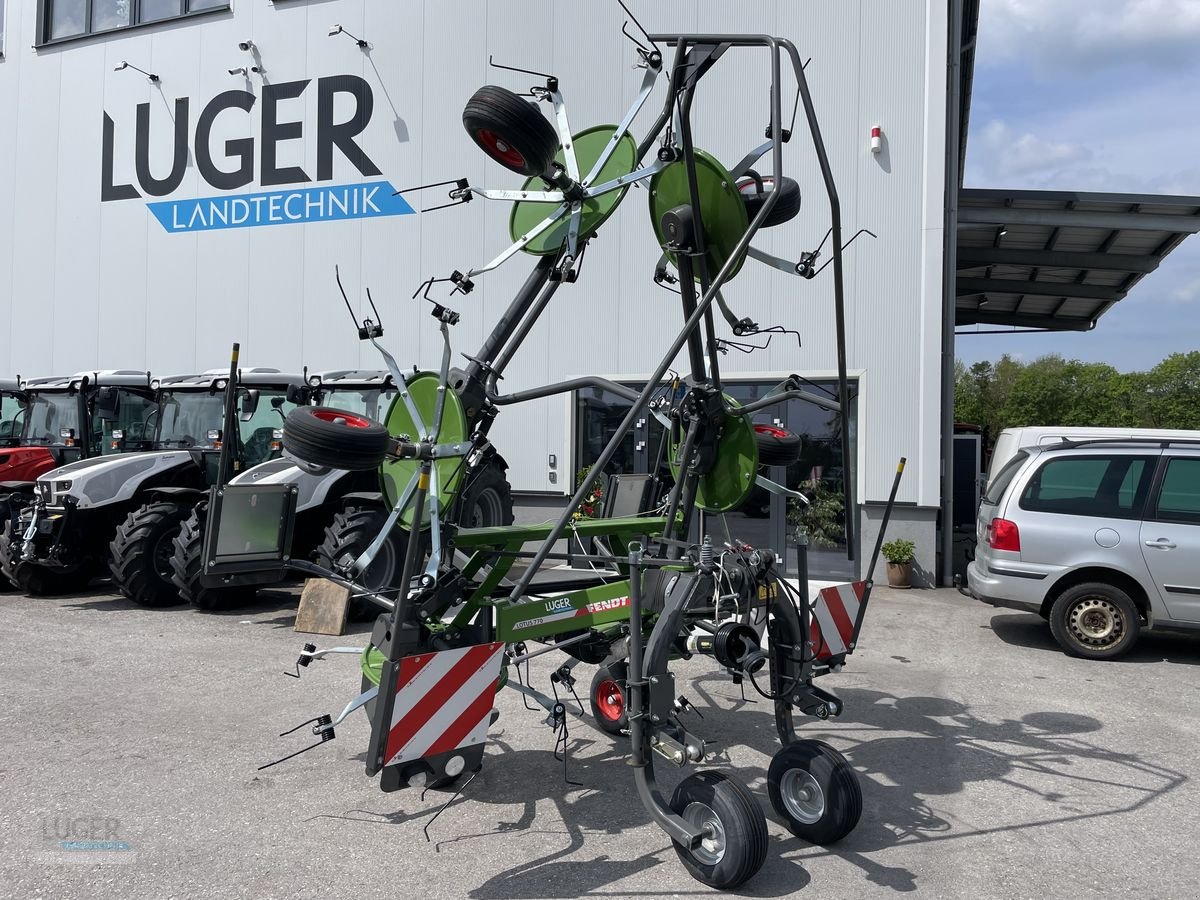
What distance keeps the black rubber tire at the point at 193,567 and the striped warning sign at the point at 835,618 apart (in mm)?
6120

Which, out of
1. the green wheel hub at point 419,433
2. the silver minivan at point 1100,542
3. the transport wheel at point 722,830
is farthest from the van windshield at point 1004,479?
Result: the green wheel hub at point 419,433

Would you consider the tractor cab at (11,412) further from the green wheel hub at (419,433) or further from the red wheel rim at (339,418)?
the red wheel rim at (339,418)

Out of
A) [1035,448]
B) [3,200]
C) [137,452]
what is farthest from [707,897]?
[3,200]

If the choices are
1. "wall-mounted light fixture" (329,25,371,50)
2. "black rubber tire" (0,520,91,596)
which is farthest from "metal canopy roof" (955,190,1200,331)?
"black rubber tire" (0,520,91,596)

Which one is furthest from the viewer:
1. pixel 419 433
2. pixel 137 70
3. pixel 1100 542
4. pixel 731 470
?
pixel 137 70

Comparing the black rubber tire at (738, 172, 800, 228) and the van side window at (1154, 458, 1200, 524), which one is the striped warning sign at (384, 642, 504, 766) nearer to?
the black rubber tire at (738, 172, 800, 228)

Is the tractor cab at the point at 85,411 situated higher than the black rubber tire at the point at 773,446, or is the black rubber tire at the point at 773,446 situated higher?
the tractor cab at the point at 85,411

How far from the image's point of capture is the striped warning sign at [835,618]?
4.91 metres

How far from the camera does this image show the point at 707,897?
3607 mm

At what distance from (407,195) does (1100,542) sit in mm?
10869

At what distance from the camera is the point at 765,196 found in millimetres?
4727

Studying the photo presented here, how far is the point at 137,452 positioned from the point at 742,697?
8.17 meters

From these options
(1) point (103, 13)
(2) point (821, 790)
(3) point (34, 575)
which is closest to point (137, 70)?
(1) point (103, 13)

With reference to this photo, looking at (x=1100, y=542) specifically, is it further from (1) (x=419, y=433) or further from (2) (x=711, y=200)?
(1) (x=419, y=433)
